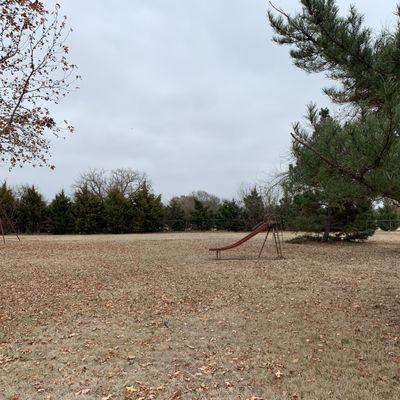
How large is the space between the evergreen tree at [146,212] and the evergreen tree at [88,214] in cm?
214

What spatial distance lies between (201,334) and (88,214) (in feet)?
74.0

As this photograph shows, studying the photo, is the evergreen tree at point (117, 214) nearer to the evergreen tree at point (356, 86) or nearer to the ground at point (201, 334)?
the ground at point (201, 334)

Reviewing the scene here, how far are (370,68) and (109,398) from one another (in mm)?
3331

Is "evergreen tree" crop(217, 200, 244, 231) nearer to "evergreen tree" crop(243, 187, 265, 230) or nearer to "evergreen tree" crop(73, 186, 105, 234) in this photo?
"evergreen tree" crop(243, 187, 265, 230)

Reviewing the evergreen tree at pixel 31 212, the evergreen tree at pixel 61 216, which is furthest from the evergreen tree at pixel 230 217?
the evergreen tree at pixel 31 212

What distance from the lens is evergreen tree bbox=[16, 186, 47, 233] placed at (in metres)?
25.8

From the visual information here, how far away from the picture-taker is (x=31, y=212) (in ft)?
84.8

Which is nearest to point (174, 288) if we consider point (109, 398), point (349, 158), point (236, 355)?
point (236, 355)

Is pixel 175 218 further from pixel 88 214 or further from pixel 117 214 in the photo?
pixel 88 214

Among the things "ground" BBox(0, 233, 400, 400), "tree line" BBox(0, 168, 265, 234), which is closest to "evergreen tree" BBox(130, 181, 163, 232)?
"tree line" BBox(0, 168, 265, 234)

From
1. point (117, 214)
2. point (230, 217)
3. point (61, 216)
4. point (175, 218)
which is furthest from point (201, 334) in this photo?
point (175, 218)

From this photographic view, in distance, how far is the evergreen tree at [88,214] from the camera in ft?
84.1

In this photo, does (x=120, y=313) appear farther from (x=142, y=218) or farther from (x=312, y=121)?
(x=142, y=218)

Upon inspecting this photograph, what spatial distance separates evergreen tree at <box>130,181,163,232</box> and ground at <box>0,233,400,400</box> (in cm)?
1824
